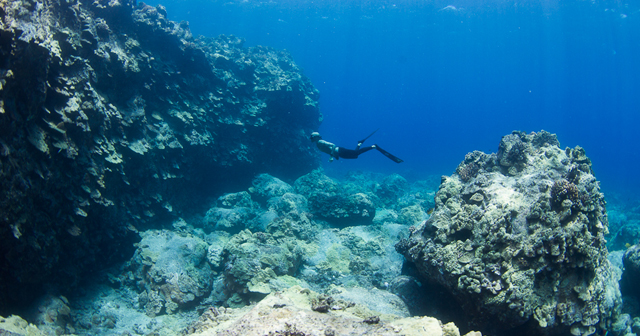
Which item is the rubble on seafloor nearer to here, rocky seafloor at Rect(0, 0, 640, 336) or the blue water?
rocky seafloor at Rect(0, 0, 640, 336)

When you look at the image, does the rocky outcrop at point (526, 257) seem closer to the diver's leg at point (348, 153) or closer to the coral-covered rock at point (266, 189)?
the diver's leg at point (348, 153)

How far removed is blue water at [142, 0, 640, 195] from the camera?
4159 centimetres

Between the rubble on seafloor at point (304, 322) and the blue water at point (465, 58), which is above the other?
the blue water at point (465, 58)

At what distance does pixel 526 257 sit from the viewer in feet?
13.0

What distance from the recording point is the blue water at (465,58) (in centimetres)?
4159

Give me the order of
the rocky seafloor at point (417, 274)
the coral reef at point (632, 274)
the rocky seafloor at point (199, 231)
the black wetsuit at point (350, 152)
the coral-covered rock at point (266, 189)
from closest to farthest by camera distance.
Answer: the rocky seafloor at point (417, 274) → the rocky seafloor at point (199, 231) → the coral reef at point (632, 274) → the black wetsuit at point (350, 152) → the coral-covered rock at point (266, 189)

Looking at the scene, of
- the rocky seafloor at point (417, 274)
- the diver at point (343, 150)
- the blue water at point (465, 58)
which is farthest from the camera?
the blue water at point (465, 58)

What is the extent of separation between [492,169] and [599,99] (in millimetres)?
119962

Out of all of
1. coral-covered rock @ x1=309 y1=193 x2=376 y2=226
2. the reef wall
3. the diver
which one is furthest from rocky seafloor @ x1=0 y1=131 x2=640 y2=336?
the diver

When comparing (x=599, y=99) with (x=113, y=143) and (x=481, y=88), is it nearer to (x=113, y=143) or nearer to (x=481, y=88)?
(x=481, y=88)

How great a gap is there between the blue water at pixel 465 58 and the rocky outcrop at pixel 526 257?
30.8 metres

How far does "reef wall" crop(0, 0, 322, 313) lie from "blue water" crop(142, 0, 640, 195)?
2354 cm

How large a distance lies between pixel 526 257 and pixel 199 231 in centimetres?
968

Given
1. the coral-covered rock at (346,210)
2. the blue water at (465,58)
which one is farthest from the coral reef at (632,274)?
the blue water at (465,58)
